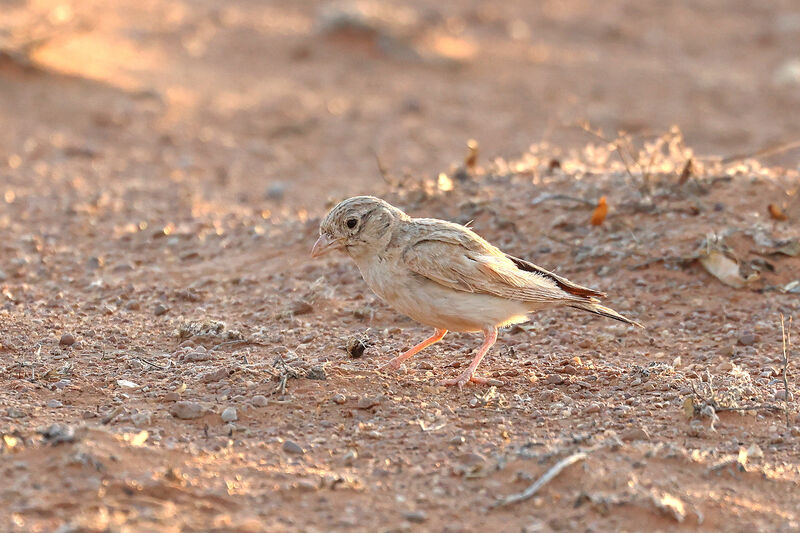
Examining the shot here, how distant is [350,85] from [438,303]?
944 centimetres

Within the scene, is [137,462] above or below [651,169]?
below

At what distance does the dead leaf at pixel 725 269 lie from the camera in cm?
671

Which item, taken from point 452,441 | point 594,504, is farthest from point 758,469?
point 452,441

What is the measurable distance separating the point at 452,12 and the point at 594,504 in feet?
47.1

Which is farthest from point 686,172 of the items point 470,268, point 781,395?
point 470,268

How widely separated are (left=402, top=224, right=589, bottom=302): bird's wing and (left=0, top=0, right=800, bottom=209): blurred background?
4.39m

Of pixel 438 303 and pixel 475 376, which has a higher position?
pixel 438 303

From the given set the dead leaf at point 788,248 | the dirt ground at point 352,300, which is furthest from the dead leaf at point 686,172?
the dead leaf at point 788,248

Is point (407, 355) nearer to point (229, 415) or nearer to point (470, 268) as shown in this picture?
point (470, 268)

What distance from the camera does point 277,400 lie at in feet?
16.6

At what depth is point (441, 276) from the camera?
17.5 ft

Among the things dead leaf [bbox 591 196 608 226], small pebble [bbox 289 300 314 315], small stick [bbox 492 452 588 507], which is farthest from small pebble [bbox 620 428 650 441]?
dead leaf [bbox 591 196 608 226]

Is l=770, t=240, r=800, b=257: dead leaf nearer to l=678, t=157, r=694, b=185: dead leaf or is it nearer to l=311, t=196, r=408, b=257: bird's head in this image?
l=678, t=157, r=694, b=185: dead leaf

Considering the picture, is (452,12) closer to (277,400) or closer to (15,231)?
(15,231)
